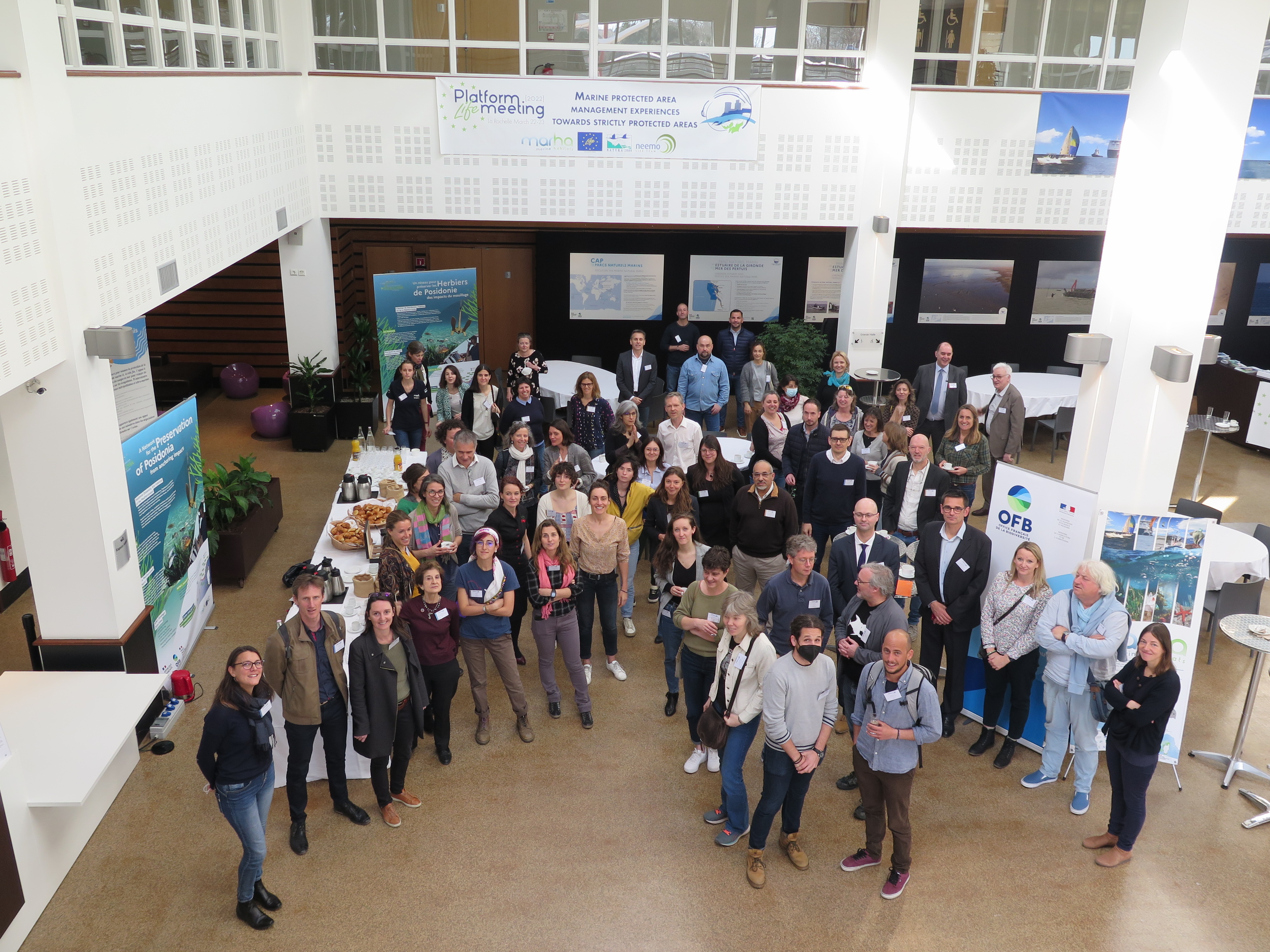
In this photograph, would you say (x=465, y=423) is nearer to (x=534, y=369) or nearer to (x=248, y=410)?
(x=534, y=369)

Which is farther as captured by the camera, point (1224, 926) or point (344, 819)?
point (344, 819)

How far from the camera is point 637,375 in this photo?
36.2 feet

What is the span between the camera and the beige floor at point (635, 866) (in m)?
4.94

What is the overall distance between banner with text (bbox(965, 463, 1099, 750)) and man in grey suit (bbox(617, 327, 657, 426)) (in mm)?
4969

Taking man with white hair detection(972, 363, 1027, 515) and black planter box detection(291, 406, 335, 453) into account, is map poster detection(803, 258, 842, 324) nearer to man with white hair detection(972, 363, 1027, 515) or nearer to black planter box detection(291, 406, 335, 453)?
man with white hair detection(972, 363, 1027, 515)

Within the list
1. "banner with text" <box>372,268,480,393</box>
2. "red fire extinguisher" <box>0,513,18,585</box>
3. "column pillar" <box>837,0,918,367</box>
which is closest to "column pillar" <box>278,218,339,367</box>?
"banner with text" <box>372,268,480,393</box>

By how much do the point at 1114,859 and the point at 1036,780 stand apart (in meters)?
0.72

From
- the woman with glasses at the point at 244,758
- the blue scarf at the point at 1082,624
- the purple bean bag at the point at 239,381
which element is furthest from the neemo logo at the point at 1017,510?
the purple bean bag at the point at 239,381

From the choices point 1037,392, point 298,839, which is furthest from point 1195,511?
point 298,839

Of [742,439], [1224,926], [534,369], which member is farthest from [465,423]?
[1224,926]

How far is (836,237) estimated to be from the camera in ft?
46.1

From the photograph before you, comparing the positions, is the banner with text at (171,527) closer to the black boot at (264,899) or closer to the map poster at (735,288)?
the black boot at (264,899)

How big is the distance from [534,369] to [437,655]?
16.8ft

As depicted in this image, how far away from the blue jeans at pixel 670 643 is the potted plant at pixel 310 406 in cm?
669
